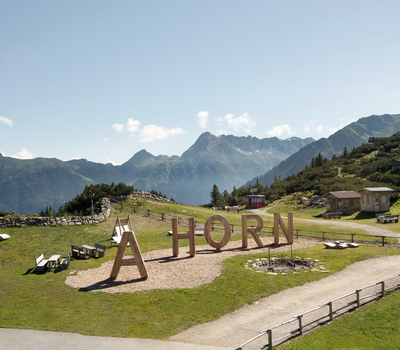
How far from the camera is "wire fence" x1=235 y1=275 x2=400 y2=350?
917 cm

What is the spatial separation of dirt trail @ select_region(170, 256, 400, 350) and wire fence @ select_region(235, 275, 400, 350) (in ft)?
0.66

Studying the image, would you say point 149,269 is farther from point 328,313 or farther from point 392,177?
point 392,177

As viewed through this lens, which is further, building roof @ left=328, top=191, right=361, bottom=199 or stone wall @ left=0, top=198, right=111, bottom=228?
building roof @ left=328, top=191, right=361, bottom=199

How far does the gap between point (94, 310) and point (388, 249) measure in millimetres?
21827

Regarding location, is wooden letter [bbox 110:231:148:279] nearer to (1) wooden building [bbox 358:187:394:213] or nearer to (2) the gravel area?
(2) the gravel area

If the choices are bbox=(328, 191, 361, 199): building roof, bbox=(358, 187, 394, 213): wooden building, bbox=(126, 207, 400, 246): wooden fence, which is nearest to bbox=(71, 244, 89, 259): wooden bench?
bbox=(126, 207, 400, 246): wooden fence

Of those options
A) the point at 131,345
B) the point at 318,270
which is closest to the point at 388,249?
the point at 318,270

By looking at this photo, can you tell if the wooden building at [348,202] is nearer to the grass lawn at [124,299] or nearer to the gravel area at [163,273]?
the grass lawn at [124,299]

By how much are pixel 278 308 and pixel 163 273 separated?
305 inches

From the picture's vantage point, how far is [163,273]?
17.1 metres

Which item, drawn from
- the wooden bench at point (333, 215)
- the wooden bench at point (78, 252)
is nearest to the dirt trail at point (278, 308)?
the wooden bench at point (78, 252)

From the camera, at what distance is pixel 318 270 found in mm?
16922

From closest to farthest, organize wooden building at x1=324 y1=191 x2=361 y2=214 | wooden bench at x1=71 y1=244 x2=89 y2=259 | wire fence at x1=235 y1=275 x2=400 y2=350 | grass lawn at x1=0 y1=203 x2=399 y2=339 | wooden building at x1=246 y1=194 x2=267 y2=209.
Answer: wire fence at x1=235 y1=275 x2=400 y2=350, grass lawn at x1=0 y1=203 x2=399 y2=339, wooden bench at x1=71 y1=244 x2=89 y2=259, wooden building at x1=324 y1=191 x2=361 y2=214, wooden building at x1=246 y1=194 x2=267 y2=209

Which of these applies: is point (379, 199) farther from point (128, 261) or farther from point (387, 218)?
point (128, 261)
